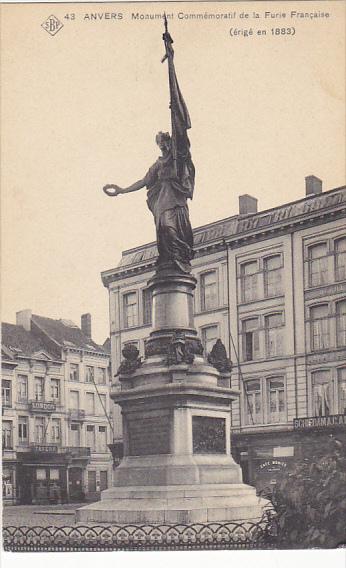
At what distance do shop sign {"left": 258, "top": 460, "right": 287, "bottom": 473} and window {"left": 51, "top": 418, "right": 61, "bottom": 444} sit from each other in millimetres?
3634

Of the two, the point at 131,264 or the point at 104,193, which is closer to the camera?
the point at 104,193

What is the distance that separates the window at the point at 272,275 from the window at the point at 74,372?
3.99m

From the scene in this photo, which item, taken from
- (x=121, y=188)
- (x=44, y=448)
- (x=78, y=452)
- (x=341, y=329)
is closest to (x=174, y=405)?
(x=44, y=448)

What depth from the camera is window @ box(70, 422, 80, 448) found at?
14.1 meters

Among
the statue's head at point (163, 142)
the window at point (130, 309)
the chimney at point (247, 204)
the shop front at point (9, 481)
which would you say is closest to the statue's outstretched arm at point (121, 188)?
the statue's head at point (163, 142)

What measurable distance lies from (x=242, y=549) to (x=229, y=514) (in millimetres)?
745

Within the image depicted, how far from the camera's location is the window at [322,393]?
47.2ft

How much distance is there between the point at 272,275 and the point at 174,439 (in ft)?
17.2

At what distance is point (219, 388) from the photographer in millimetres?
12055

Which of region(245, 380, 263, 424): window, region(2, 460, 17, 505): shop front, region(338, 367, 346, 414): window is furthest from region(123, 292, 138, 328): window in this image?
region(338, 367, 346, 414): window

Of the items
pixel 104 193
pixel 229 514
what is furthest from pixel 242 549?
pixel 104 193

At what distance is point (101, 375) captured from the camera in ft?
49.4

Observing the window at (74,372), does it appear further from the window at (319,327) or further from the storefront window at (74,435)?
the window at (319,327)

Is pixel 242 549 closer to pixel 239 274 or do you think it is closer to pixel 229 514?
pixel 229 514
